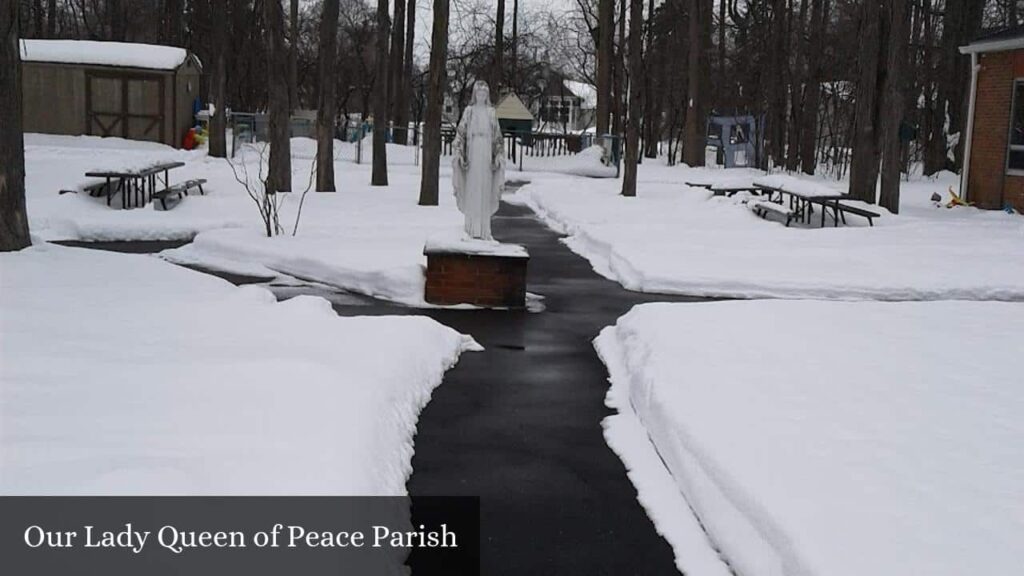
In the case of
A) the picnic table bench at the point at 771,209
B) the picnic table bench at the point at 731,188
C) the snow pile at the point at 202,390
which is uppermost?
the picnic table bench at the point at 731,188

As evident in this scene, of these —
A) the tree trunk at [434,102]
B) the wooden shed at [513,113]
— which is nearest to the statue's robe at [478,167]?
the tree trunk at [434,102]

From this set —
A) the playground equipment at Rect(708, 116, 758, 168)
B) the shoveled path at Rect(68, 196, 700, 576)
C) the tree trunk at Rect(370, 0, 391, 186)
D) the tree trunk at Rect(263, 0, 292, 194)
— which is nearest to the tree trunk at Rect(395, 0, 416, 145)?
the playground equipment at Rect(708, 116, 758, 168)

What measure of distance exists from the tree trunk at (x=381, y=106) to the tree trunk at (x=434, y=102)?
11.7 ft

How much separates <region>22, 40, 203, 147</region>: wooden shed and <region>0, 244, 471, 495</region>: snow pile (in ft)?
89.1

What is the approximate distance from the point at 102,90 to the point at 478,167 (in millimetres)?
27944

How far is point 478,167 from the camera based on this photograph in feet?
40.2

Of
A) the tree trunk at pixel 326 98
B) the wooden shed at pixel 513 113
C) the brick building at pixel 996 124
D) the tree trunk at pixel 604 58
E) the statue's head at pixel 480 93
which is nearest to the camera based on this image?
the statue's head at pixel 480 93

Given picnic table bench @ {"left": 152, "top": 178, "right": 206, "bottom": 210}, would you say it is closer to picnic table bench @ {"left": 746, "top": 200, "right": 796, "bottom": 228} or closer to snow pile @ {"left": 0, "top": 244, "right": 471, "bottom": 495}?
snow pile @ {"left": 0, "top": 244, "right": 471, "bottom": 495}

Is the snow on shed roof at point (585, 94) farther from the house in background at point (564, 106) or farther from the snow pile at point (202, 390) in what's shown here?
the snow pile at point (202, 390)

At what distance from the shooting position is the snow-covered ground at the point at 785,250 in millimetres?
13055

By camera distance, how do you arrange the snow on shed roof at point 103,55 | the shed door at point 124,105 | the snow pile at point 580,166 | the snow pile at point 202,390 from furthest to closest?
the snow pile at point 580,166 → the shed door at point 124,105 → the snow on shed roof at point 103,55 → the snow pile at point 202,390

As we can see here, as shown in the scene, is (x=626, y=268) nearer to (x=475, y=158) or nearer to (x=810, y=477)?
(x=475, y=158)

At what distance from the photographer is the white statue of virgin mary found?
39.8 feet

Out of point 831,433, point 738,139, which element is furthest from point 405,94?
point 831,433
